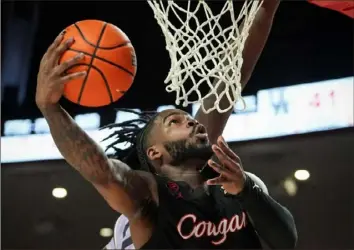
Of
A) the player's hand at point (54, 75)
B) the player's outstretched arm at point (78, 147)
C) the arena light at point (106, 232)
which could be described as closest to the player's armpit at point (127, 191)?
the player's outstretched arm at point (78, 147)

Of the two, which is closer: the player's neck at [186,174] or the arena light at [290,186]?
the player's neck at [186,174]

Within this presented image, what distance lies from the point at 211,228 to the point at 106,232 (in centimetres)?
143

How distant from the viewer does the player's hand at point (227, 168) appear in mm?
1395

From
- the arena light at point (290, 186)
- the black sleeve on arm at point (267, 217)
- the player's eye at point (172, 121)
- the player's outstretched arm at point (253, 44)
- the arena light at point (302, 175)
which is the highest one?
the player's outstretched arm at point (253, 44)

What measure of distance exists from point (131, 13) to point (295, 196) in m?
1.14

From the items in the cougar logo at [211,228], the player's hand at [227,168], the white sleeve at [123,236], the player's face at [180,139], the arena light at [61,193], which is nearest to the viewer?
the player's hand at [227,168]

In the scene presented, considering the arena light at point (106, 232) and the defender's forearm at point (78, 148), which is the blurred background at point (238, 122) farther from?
the defender's forearm at point (78, 148)

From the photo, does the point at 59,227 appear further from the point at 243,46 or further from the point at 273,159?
the point at 243,46

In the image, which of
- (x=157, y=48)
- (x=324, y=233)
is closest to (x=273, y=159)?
(x=324, y=233)

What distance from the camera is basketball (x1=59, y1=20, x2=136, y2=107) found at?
58.9 inches

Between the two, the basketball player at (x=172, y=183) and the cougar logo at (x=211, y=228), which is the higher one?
the basketball player at (x=172, y=183)

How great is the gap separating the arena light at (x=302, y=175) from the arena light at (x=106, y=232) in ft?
2.91

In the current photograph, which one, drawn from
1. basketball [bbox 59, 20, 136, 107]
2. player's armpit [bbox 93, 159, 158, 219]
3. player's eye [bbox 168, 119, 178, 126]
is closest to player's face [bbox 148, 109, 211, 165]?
player's eye [bbox 168, 119, 178, 126]

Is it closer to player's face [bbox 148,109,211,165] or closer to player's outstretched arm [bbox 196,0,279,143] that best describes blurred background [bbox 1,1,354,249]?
player's outstretched arm [bbox 196,0,279,143]
